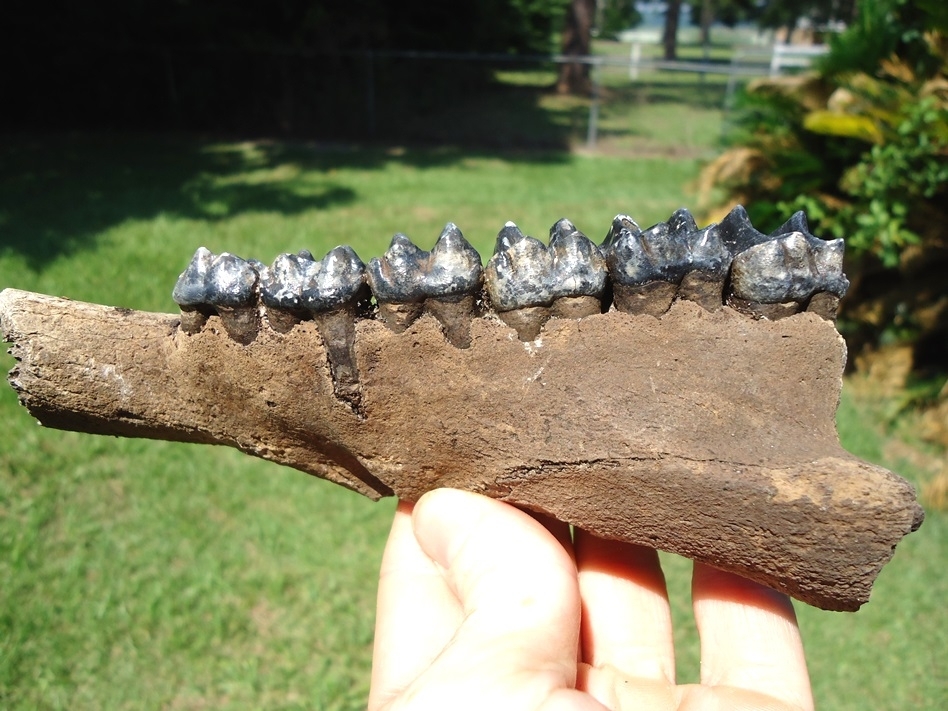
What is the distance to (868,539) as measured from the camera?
71.6 inches

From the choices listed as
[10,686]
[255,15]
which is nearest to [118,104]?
[255,15]

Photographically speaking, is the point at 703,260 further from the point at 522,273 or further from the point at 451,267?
the point at 451,267

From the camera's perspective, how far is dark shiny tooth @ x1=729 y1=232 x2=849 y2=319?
190 centimetres

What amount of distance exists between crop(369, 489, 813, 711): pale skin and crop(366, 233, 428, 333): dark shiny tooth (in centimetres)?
60

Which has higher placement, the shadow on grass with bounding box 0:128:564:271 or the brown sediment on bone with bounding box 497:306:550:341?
the brown sediment on bone with bounding box 497:306:550:341

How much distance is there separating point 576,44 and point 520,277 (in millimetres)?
17249

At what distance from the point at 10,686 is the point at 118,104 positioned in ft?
41.8

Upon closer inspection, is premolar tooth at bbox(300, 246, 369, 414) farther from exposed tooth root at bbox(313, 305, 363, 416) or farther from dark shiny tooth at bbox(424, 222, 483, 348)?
dark shiny tooth at bbox(424, 222, 483, 348)

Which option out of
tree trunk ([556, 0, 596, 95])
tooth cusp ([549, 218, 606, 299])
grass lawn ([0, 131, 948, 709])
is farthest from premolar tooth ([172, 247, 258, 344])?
tree trunk ([556, 0, 596, 95])

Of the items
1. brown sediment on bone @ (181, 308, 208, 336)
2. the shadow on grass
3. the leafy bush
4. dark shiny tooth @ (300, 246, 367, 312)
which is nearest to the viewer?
dark shiny tooth @ (300, 246, 367, 312)

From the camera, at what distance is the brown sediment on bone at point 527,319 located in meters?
2.00

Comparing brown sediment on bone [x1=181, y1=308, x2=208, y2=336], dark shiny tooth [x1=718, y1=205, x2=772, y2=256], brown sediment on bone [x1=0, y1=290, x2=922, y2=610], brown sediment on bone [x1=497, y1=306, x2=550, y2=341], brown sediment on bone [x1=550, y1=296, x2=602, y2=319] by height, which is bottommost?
brown sediment on bone [x1=0, y1=290, x2=922, y2=610]

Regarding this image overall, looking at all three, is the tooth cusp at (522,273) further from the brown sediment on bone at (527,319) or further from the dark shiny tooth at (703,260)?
the dark shiny tooth at (703,260)

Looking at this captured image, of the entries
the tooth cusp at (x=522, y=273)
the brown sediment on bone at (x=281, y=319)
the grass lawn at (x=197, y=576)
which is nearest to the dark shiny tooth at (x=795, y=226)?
the tooth cusp at (x=522, y=273)
